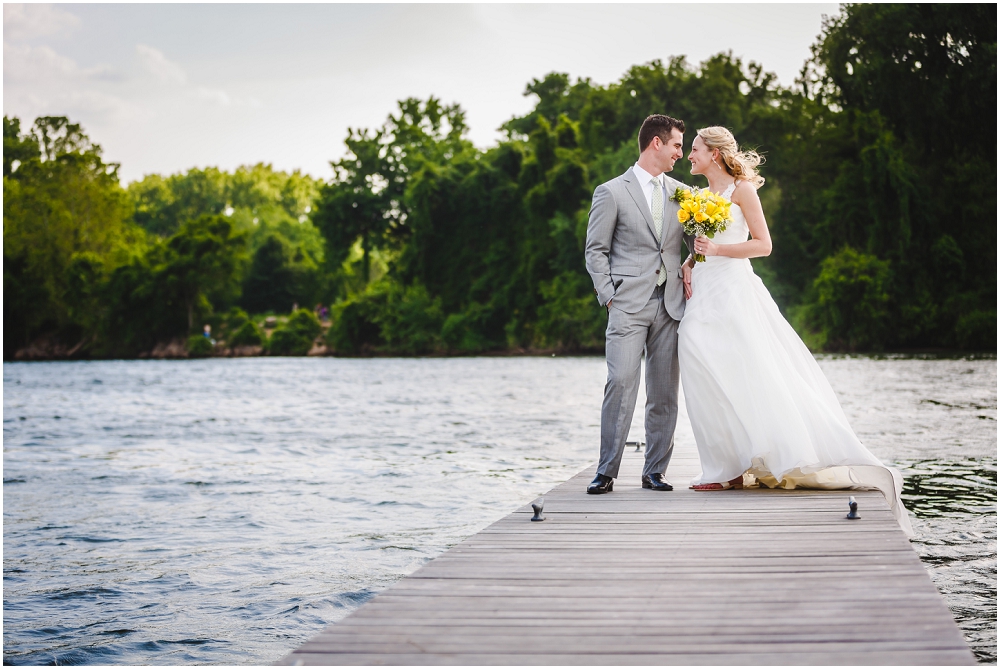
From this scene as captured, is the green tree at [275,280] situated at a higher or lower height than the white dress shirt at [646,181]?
higher

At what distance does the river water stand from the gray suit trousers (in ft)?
7.09

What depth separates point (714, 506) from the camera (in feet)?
18.8

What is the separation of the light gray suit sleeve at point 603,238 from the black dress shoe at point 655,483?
4.02ft

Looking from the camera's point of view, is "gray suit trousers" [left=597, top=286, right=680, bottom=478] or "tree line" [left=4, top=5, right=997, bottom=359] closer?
"gray suit trousers" [left=597, top=286, right=680, bottom=478]

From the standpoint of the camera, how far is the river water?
23.1ft

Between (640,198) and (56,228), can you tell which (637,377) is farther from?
(56,228)

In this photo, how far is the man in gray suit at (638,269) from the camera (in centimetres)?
598

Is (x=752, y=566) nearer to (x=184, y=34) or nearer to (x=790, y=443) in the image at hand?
(x=790, y=443)

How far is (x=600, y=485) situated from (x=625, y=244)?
1488 millimetres

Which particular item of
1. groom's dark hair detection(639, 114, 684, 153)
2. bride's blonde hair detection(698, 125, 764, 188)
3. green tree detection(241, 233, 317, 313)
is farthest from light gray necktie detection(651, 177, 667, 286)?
green tree detection(241, 233, 317, 313)

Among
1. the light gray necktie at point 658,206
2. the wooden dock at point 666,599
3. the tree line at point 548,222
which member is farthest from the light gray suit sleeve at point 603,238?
the tree line at point 548,222

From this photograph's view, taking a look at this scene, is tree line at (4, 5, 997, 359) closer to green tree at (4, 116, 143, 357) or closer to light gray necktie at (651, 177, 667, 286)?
green tree at (4, 116, 143, 357)

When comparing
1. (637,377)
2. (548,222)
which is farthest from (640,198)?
(548,222)

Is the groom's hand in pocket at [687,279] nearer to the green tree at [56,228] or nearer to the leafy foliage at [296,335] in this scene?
the leafy foliage at [296,335]
